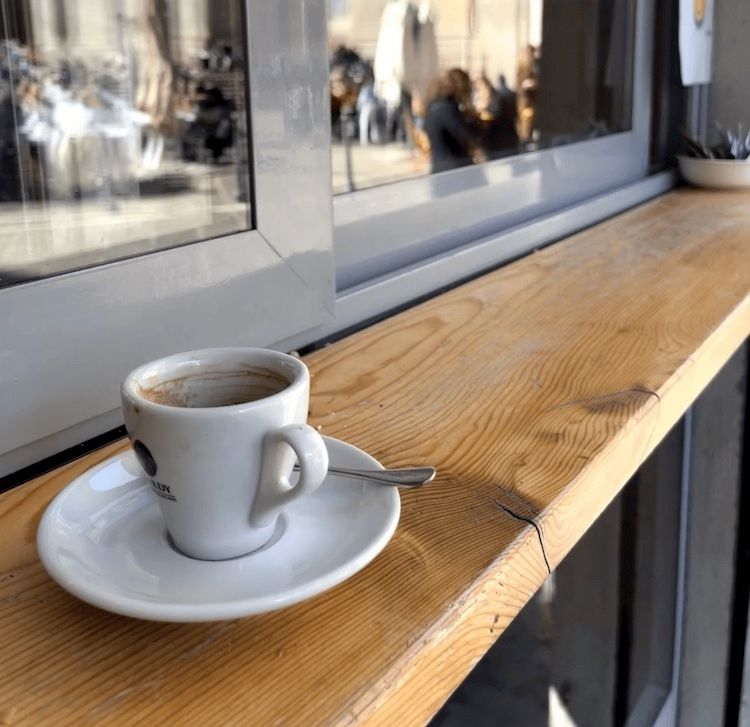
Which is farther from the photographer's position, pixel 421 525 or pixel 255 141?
pixel 255 141

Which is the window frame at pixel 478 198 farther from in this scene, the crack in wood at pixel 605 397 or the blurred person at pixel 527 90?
the crack in wood at pixel 605 397

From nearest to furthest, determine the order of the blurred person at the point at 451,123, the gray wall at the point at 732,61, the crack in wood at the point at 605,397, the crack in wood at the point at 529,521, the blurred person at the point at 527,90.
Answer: the crack in wood at the point at 529,521, the crack in wood at the point at 605,397, the blurred person at the point at 451,123, the blurred person at the point at 527,90, the gray wall at the point at 732,61

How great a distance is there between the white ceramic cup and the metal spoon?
36mm

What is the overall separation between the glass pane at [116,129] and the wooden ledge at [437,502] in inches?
5.0

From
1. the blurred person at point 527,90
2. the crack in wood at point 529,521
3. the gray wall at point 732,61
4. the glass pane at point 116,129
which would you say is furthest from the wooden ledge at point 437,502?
the gray wall at point 732,61

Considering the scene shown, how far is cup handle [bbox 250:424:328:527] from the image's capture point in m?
0.35

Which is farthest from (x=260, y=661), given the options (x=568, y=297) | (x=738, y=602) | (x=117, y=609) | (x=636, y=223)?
(x=738, y=602)

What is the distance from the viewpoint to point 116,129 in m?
0.56

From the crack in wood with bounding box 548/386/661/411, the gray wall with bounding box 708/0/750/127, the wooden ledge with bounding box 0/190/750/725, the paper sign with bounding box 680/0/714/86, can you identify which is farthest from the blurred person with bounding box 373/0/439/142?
the gray wall with bounding box 708/0/750/127

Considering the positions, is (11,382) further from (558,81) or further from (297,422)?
A: (558,81)

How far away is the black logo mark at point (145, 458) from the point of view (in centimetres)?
36

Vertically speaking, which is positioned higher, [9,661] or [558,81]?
[558,81]

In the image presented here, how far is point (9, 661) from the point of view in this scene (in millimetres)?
317

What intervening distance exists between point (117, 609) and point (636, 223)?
0.96m
